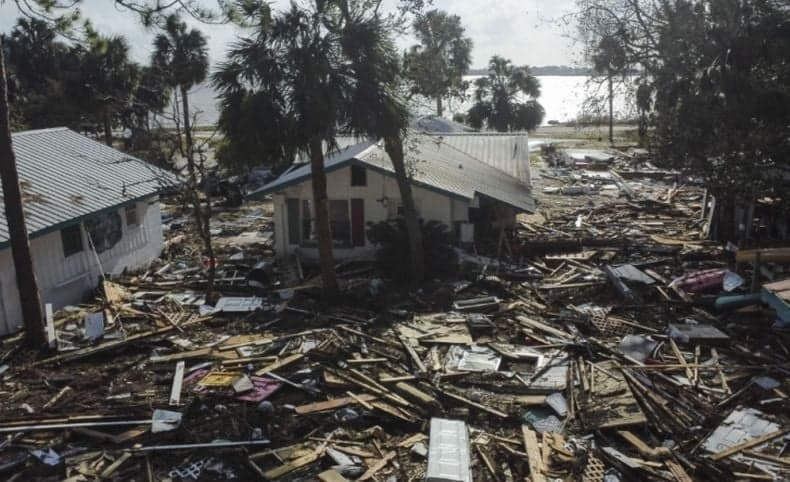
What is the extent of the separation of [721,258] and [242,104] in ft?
53.2

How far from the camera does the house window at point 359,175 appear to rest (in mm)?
22203

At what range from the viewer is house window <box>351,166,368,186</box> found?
22203 mm

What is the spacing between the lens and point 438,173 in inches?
914

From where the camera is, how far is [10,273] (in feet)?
51.3

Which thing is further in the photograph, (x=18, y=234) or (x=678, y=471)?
(x=18, y=234)

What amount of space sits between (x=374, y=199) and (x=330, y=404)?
11.9 meters

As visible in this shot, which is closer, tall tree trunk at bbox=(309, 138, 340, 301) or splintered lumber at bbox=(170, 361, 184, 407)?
splintered lumber at bbox=(170, 361, 184, 407)

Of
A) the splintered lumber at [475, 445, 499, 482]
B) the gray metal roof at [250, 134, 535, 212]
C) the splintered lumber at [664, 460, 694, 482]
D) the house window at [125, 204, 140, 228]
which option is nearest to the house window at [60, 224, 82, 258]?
the house window at [125, 204, 140, 228]

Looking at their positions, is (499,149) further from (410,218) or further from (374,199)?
(410,218)

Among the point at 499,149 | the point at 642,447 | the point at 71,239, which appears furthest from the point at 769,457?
the point at 499,149

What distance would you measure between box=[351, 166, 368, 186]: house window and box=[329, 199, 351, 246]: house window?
0.93m

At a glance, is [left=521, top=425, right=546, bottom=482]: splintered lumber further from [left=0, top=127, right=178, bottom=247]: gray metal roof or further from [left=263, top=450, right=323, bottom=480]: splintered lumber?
[left=0, top=127, right=178, bottom=247]: gray metal roof

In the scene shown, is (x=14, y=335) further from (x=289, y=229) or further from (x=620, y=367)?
(x=620, y=367)

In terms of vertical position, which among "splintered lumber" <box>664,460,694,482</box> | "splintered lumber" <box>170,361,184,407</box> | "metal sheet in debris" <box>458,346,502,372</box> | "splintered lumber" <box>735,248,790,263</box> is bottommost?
"splintered lumber" <box>664,460,694,482</box>
